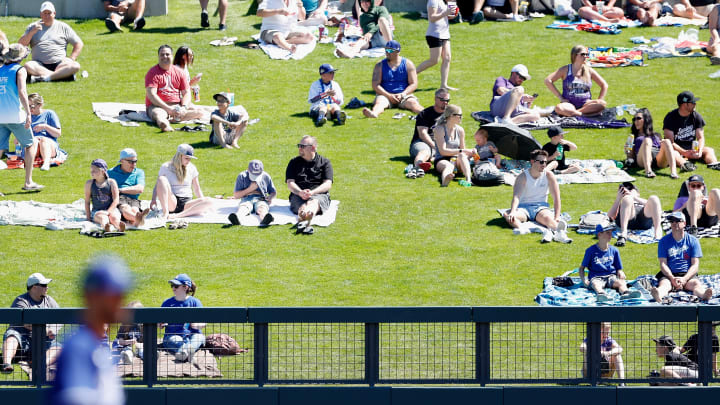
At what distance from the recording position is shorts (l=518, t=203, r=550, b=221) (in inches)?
631

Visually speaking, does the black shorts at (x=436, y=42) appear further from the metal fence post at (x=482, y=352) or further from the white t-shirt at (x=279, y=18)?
the metal fence post at (x=482, y=352)

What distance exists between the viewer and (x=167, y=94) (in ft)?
65.7

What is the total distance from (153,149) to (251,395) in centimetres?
904

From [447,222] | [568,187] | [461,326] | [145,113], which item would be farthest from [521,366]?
[145,113]

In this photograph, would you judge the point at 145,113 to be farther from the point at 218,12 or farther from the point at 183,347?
the point at 183,347

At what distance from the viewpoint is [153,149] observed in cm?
1891

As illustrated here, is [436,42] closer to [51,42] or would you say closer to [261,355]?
[51,42]

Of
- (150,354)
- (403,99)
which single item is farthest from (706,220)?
(150,354)

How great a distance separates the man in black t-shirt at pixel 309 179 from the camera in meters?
16.1

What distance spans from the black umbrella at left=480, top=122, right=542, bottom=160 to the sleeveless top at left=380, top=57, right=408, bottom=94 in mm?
2987

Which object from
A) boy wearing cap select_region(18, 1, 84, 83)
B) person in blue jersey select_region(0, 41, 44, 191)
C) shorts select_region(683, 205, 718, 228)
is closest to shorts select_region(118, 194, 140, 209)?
person in blue jersey select_region(0, 41, 44, 191)

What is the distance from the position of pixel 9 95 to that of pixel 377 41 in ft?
29.1

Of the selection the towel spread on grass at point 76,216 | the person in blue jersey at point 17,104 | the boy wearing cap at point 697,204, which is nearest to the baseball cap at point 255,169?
the towel spread on grass at point 76,216

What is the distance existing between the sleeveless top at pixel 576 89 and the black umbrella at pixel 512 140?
2.55 m
